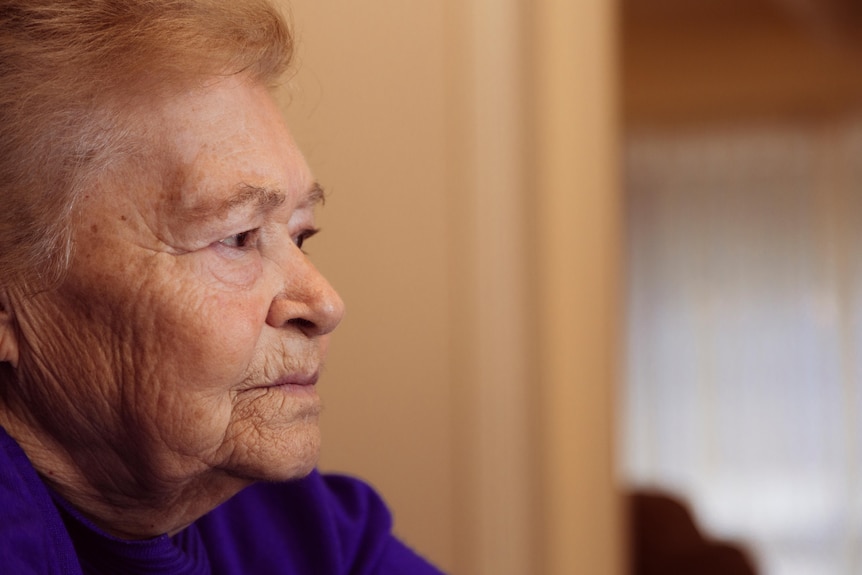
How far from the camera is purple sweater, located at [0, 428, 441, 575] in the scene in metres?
0.79

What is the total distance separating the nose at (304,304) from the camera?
0.82 meters

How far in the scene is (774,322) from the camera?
18.7ft

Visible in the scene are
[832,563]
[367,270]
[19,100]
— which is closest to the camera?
[19,100]

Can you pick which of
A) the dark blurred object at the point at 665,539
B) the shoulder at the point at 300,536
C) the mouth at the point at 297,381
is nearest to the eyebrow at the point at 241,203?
the mouth at the point at 297,381

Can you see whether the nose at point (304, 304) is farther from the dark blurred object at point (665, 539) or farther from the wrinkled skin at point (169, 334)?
the dark blurred object at point (665, 539)

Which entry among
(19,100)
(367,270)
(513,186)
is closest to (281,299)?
(19,100)

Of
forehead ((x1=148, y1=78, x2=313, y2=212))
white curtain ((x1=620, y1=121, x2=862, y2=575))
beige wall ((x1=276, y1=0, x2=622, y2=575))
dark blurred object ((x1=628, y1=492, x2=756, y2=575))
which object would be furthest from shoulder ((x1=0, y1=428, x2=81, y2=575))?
white curtain ((x1=620, y1=121, x2=862, y2=575))

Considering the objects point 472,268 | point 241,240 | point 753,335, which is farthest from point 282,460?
point 753,335

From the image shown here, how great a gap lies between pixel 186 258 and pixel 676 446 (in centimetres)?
543

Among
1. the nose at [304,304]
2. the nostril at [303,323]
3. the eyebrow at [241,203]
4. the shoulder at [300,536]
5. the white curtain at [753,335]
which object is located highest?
the eyebrow at [241,203]

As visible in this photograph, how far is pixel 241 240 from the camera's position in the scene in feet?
2.68

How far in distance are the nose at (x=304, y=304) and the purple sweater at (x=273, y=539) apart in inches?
8.4

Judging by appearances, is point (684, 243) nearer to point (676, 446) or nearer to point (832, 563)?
point (676, 446)

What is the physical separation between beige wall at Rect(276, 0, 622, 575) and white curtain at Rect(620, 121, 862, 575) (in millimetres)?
4542
